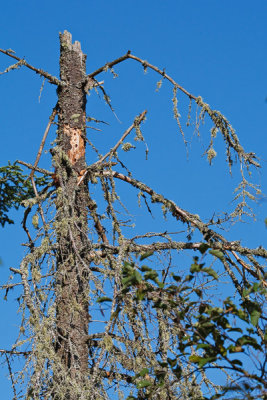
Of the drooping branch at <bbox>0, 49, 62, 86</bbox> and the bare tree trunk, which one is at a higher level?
the drooping branch at <bbox>0, 49, 62, 86</bbox>

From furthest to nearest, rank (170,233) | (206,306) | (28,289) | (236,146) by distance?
(236,146), (170,233), (28,289), (206,306)

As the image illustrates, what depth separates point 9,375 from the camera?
659 centimetres

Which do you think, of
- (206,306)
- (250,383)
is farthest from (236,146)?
(250,383)

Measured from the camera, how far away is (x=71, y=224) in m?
7.55

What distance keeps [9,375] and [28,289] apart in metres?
0.95

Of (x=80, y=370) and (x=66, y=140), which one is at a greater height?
(x=66, y=140)

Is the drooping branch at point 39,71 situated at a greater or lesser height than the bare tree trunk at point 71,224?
greater

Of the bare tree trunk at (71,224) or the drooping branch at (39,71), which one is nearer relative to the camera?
the bare tree trunk at (71,224)

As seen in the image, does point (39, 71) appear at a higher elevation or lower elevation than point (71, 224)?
higher

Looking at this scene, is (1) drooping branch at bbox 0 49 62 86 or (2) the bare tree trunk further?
(1) drooping branch at bbox 0 49 62 86

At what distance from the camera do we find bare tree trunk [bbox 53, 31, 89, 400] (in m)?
7.05

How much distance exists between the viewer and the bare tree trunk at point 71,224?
23.1ft

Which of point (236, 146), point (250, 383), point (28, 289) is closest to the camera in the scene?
point (250, 383)

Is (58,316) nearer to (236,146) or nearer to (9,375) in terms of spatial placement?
(9,375)
